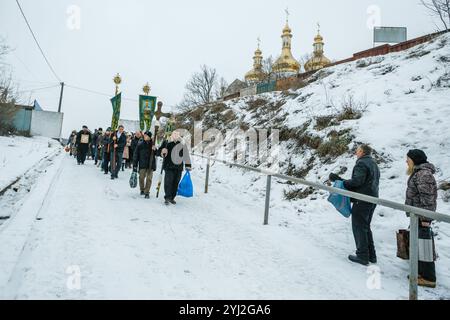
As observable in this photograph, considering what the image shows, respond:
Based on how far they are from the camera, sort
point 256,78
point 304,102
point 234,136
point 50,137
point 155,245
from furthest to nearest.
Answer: point 256,78 < point 50,137 < point 234,136 < point 304,102 < point 155,245

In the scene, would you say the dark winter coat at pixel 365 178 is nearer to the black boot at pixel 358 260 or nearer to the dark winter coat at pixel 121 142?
the black boot at pixel 358 260

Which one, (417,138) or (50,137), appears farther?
(50,137)

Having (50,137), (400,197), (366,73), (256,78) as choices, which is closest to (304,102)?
(366,73)

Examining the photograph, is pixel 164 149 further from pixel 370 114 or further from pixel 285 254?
pixel 370 114

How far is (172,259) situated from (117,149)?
25.8 ft

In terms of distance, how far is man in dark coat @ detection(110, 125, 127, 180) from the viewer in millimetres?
10601

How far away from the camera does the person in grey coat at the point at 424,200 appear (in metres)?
3.59

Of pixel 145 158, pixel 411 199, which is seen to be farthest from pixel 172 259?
pixel 145 158

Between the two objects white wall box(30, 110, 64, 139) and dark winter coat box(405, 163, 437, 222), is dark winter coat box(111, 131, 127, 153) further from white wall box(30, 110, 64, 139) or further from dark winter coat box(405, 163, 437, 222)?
white wall box(30, 110, 64, 139)

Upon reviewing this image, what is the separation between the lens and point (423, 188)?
379cm

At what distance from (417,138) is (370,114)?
2.56 metres

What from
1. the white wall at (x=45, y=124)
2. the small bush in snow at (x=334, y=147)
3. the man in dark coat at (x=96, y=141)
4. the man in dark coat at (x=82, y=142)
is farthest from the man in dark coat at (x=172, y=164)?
the white wall at (x=45, y=124)

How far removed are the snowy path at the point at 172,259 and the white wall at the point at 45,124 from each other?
31807 millimetres

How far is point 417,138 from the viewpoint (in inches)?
307
